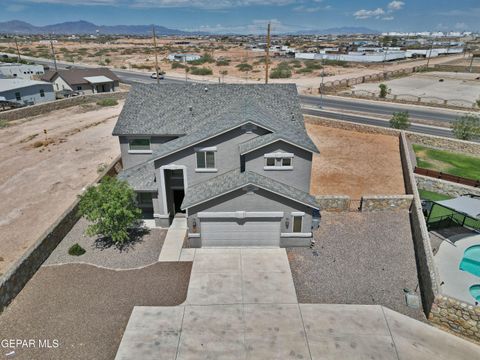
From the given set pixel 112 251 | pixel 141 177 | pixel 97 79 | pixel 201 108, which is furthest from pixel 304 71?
pixel 112 251

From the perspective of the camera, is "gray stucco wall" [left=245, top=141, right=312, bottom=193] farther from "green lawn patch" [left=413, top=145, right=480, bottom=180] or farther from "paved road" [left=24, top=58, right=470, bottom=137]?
"paved road" [left=24, top=58, right=470, bottom=137]

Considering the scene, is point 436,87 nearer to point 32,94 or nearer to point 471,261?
point 471,261

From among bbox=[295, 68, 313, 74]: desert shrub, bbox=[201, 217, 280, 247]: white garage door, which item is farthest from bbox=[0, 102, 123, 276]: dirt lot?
bbox=[295, 68, 313, 74]: desert shrub

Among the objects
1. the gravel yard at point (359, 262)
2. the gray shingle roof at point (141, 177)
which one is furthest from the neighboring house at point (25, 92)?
the gravel yard at point (359, 262)

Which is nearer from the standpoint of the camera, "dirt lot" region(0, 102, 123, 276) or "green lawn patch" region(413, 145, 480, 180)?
"dirt lot" region(0, 102, 123, 276)

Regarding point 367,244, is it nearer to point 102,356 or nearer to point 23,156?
point 102,356
